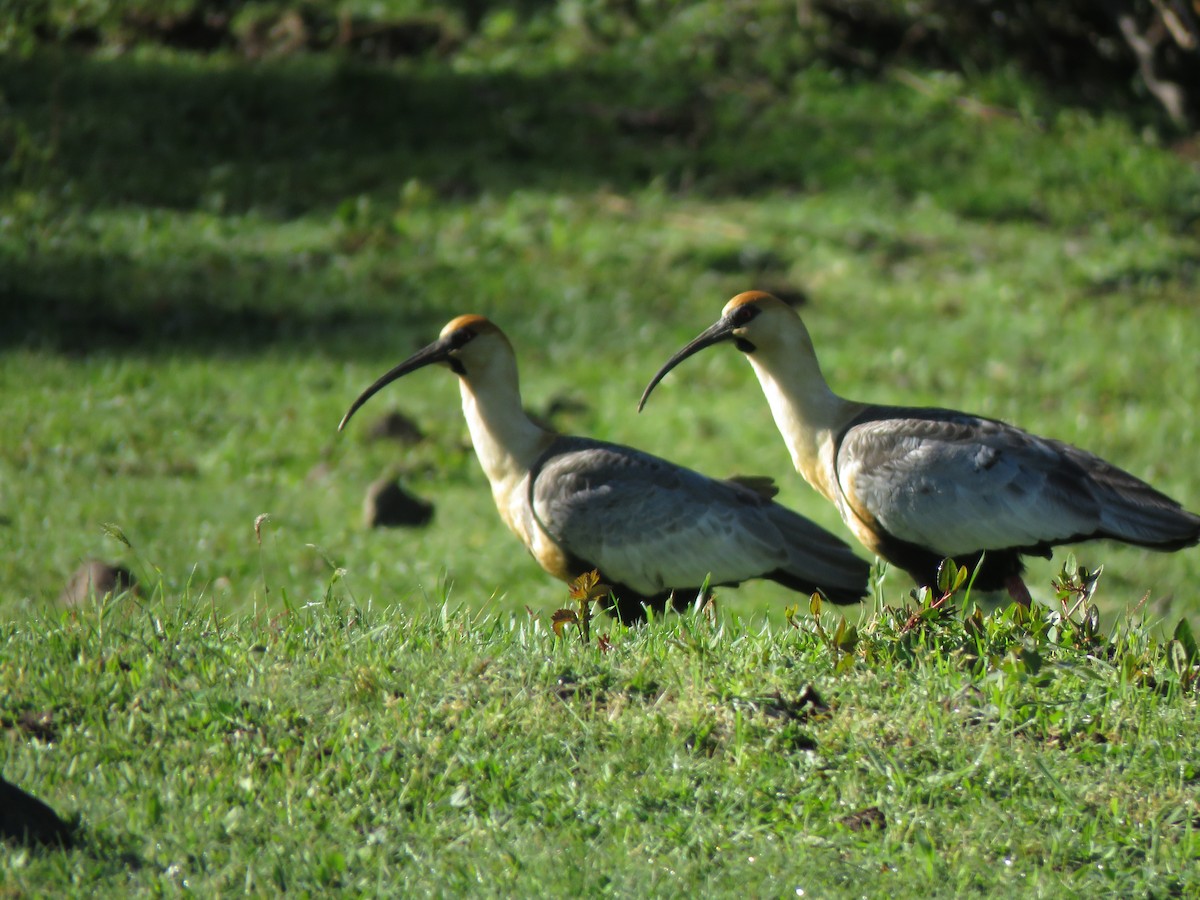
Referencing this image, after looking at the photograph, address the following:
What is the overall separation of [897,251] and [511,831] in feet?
27.0

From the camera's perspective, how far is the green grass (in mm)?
3279

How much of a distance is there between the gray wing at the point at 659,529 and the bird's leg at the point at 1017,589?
19.4 inches

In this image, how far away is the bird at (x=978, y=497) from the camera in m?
4.99

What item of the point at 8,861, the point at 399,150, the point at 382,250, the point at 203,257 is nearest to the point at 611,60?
the point at 399,150

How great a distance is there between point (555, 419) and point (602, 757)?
526cm

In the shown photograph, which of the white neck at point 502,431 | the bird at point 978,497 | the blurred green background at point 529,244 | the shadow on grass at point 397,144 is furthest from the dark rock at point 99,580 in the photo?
the shadow on grass at point 397,144

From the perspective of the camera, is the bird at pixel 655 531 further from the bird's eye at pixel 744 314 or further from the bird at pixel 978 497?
the bird's eye at pixel 744 314

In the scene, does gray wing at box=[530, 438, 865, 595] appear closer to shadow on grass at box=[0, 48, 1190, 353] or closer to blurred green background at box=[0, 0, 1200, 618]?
blurred green background at box=[0, 0, 1200, 618]

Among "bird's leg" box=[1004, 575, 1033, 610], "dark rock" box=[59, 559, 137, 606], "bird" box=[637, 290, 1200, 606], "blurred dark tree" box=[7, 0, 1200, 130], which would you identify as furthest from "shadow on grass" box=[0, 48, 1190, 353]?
"bird's leg" box=[1004, 575, 1033, 610]

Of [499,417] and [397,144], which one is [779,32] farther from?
[499,417]

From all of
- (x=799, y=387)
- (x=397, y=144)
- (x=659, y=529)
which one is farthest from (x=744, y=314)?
(x=397, y=144)

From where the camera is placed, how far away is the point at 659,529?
527 cm

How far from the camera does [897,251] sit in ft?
36.1

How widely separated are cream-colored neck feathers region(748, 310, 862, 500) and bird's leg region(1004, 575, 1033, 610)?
0.65 metres
